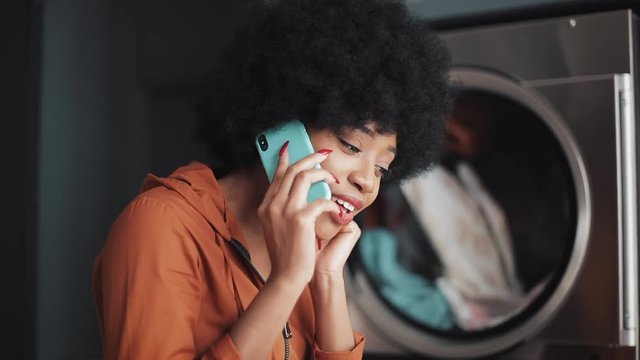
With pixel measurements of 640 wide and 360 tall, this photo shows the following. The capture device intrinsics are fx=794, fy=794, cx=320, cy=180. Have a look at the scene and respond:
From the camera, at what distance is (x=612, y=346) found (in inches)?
65.2

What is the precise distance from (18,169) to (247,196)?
0.65 m

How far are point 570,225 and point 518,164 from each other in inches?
6.9

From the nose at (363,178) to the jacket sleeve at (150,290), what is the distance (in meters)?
0.25

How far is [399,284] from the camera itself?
1.86 meters

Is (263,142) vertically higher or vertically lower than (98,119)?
lower

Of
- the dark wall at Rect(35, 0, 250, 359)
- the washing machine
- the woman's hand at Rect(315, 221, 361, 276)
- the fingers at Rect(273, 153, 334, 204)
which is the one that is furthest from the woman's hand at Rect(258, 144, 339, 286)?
the dark wall at Rect(35, 0, 250, 359)

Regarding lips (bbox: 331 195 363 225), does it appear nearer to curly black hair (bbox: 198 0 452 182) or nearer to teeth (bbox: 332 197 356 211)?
teeth (bbox: 332 197 356 211)

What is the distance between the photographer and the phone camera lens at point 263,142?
1.20 metres

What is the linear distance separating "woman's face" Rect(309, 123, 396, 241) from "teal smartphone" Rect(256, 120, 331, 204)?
2 centimetres

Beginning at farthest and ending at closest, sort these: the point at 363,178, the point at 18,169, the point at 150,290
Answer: the point at 18,169
the point at 363,178
the point at 150,290

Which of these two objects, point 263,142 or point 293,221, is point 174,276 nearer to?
point 293,221

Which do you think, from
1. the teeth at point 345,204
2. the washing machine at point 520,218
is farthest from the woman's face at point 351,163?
the washing machine at point 520,218

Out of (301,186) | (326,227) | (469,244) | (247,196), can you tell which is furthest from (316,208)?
(469,244)

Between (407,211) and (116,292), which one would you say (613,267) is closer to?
(407,211)
